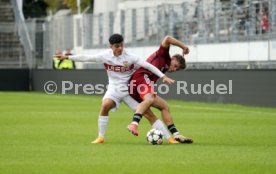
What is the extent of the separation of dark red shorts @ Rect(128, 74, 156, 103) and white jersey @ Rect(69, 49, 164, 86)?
142mm

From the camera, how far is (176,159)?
1303cm

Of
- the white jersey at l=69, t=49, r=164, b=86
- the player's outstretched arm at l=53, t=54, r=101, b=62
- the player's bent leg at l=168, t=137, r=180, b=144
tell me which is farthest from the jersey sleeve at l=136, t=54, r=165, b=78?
the player's bent leg at l=168, t=137, r=180, b=144

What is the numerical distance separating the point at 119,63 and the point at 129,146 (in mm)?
1658

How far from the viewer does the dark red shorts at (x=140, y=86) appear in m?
16.0

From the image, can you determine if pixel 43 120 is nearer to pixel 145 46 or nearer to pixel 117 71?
pixel 117 71

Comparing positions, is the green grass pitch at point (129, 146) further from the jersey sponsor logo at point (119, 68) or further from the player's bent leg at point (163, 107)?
the jersey sponsor logo at point (119, 68)

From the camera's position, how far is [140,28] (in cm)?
3975

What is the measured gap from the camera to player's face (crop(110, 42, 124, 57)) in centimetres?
1587

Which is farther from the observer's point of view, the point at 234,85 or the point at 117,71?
the point at 234,85

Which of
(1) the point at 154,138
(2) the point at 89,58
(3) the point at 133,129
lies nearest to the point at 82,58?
(2) the point at 89,58

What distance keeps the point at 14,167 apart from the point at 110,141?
14.4 feet

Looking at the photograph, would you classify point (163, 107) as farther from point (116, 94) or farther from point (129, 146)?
point (129, 146)

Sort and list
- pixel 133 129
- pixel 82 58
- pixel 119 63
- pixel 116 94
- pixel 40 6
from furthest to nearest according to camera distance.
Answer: pixel 40 6, pixel 82 58, pixel 116 94, pixel 119 63, pixel 133 129

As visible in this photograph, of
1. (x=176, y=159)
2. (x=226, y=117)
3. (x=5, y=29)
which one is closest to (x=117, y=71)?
(x=176, y=159)
